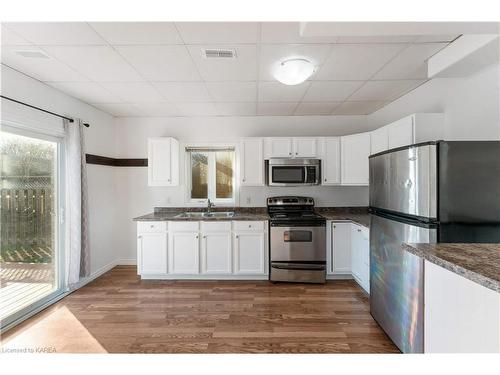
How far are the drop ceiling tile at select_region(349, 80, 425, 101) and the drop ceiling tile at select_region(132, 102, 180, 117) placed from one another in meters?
2.50

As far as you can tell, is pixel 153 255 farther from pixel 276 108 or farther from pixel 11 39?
pixel 276 108

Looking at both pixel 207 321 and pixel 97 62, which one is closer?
pixel 97 62

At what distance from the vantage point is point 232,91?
115 inches

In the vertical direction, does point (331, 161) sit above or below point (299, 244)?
above

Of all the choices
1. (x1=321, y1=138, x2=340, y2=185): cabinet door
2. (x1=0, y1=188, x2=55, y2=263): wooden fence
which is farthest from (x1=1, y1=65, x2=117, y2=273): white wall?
(x1=321, y1=138, x2=340, y2=185): cabinet door

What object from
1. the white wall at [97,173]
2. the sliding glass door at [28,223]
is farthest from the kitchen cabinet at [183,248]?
the sliding glass door at [28,223]

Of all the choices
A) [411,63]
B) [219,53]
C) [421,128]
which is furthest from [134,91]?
[421,128]

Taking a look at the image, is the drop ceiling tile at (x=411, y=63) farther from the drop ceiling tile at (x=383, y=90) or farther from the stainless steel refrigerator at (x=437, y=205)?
the stainless steel refrigerator at (x=437, y=205)

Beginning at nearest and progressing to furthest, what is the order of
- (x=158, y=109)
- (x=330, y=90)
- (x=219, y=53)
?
(x=219, y=53) < (x=330, y=90) < (x=158, y=109)

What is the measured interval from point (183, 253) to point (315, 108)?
282 centimetres

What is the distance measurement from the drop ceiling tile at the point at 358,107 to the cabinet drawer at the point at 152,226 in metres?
3.02

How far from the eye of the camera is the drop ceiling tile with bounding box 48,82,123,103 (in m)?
2.72

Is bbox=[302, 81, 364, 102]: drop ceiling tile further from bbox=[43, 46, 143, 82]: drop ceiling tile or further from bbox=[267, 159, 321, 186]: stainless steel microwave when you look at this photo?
bbox=[43, 46, 143, 82]: drop ceiling tile
